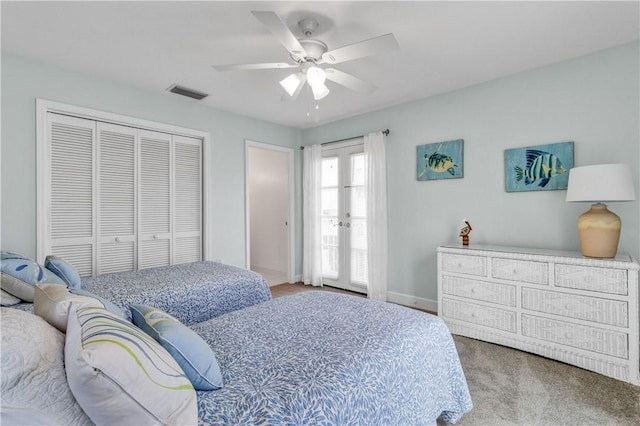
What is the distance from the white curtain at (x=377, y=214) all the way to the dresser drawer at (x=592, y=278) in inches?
74.9

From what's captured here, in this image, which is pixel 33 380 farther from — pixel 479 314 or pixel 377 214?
pixel 377 214

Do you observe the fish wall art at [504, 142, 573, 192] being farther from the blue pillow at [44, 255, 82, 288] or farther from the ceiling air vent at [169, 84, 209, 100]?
the blue pillow at [44, 255, 82, 288]

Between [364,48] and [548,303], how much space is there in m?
2.41

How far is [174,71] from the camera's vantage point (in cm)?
300

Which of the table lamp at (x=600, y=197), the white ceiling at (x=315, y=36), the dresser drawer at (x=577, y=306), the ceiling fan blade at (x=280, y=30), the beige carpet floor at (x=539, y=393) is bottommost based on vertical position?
the beige carpet floor at (x=539, y=393)

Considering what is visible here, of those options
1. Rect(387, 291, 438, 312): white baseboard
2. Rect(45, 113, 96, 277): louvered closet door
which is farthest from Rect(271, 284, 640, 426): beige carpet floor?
Rect(45, 113, 96, 277): louvered closet door

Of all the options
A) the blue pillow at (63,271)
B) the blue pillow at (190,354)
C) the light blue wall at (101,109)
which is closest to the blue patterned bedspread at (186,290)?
the blue pillow at (63,271)

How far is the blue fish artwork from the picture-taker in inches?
112

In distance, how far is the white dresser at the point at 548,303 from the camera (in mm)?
2225

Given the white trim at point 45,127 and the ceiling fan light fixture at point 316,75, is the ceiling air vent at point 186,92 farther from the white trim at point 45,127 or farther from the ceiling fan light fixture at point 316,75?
the ceiling fan light fixture at point 316,75

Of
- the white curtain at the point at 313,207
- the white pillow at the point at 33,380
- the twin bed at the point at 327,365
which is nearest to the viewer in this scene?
the white pillow at the point at 33,380

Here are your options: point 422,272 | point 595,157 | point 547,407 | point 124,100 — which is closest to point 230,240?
point 124,100

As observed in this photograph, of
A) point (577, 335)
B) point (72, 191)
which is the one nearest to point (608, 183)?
point (577, 335)

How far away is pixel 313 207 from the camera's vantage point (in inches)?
190
